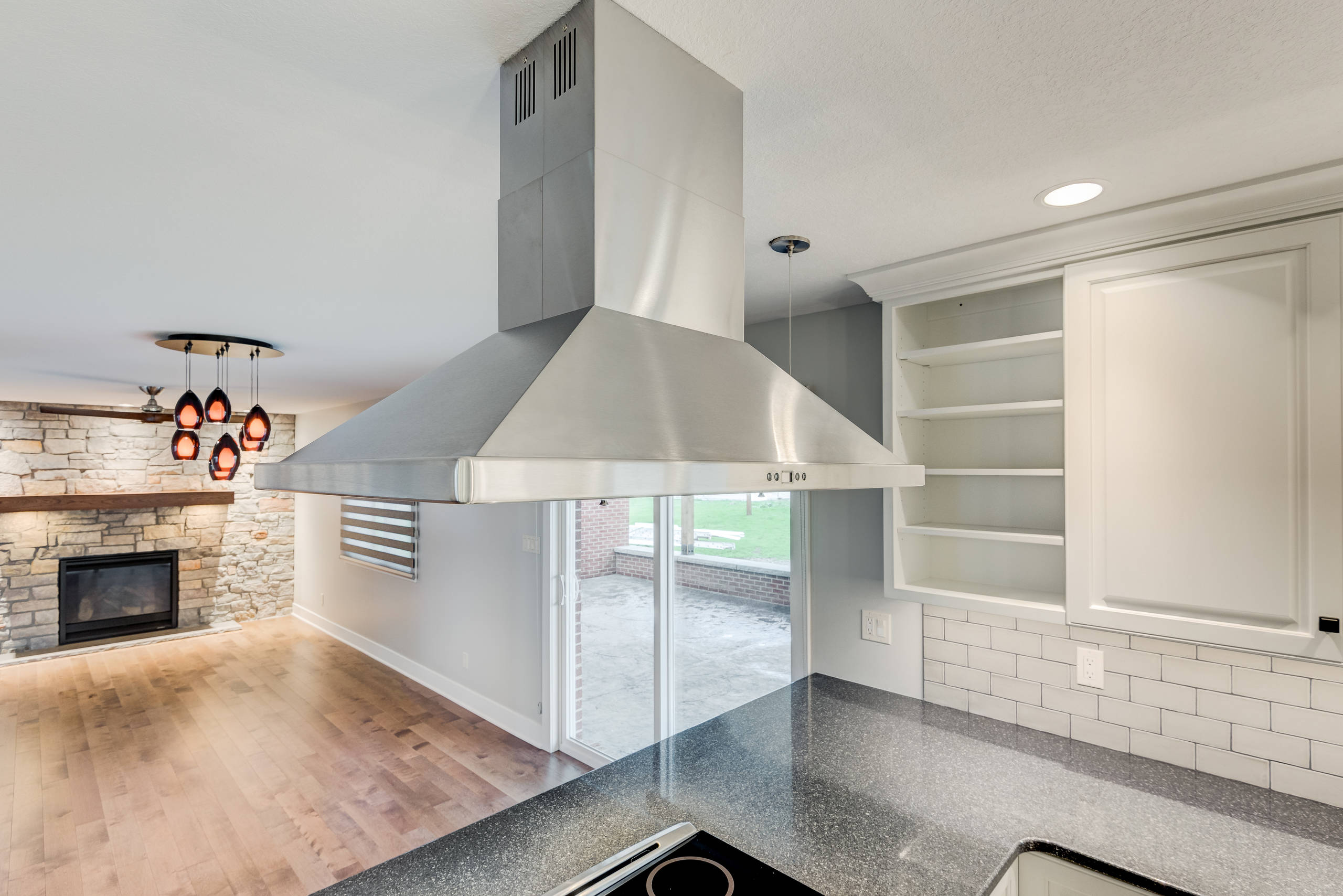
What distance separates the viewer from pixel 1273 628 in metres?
1.51

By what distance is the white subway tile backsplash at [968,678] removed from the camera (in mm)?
2184

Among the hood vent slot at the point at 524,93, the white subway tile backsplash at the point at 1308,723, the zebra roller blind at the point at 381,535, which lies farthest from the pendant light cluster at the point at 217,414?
the white subway tile backsplash at the point at 1308,723

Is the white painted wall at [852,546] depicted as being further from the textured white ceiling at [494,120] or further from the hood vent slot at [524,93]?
the hood vent slot at [524,93]

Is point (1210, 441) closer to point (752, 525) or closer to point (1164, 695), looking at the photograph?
point (1164, 695)

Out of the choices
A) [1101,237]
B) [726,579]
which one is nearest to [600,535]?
[726,579]

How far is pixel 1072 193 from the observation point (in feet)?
5.17

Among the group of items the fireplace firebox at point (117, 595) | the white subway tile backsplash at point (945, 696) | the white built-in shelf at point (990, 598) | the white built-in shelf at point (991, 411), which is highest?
the white built-in shelf at point (991, 411)

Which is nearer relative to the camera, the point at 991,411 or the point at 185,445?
the point at 991,411

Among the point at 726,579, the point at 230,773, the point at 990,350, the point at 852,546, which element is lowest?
the point at 230,773

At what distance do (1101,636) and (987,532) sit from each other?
432 mm

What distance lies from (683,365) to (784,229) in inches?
38.8

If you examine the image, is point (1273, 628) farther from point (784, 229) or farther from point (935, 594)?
point (784, 229)

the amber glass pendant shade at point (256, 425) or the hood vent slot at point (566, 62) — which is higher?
the hood vent slot at point (566, 62)

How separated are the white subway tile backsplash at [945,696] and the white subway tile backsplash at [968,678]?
0.02m
